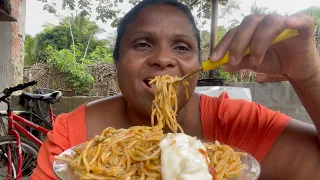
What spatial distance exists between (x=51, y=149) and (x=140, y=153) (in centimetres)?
60

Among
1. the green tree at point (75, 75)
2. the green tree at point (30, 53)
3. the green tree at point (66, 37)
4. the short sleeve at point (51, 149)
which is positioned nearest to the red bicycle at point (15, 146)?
the short sleeve at point (51, 149)

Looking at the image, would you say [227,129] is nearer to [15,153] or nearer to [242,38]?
[242,38]

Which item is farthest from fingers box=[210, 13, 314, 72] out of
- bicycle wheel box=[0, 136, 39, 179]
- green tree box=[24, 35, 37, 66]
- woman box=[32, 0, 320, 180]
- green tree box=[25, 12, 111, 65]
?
→ green tree box=[24, 35, 37, 66]

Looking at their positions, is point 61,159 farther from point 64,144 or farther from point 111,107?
point 111,107

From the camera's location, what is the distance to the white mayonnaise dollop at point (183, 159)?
102 centimetres

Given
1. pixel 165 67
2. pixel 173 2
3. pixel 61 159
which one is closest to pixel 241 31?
pixel 165 67

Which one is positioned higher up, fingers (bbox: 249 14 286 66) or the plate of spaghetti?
fingers (bbox: 249 14 286 66)

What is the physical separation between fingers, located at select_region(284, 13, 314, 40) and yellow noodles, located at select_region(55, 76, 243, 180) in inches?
20.6

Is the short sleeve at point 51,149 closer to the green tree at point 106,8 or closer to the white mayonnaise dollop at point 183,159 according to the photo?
the white mayonnaise dollop at point 183,159

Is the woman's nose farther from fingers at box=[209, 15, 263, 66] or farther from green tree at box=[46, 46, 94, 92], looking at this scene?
green tree at box=[46, 46, 94, 92]

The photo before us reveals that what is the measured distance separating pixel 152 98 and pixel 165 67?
16 centimetres

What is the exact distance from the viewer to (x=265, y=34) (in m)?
1.19

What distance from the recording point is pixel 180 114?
1.88 m

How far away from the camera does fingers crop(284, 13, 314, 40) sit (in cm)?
118
